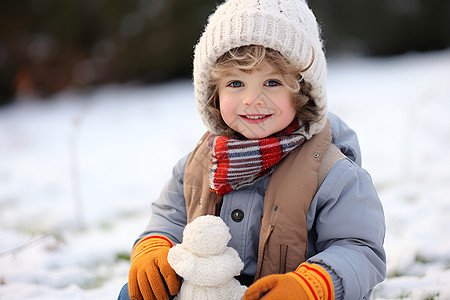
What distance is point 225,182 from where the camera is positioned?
1545mm

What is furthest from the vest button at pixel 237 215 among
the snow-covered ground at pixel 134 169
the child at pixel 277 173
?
the snow-covered ground at pixel 134 169

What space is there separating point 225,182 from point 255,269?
0.32m

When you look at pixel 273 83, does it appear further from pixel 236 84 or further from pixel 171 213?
pixel 171 213

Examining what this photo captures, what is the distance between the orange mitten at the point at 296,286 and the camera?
1243 mm

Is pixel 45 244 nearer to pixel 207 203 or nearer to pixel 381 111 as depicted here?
pixel 207 203

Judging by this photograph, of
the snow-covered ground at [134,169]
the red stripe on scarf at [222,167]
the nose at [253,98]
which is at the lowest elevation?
the snow-covered ground at [134,169]

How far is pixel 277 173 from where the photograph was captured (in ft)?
5.02

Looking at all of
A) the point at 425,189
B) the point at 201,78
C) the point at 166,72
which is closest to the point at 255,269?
the point at 201,78

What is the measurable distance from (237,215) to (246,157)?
0.67ft

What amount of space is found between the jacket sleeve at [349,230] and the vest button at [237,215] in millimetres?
230

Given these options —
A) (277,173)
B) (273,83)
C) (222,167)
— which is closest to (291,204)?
(277,173)

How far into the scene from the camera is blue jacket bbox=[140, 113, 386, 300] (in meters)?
1.37

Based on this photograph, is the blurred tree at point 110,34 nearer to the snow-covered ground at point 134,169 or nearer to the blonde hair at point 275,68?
the snow-covered ground at point 134,169

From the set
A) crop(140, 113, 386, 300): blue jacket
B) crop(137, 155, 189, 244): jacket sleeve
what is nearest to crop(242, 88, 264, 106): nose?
crop(140, 113, 386, 300): blue jacket
